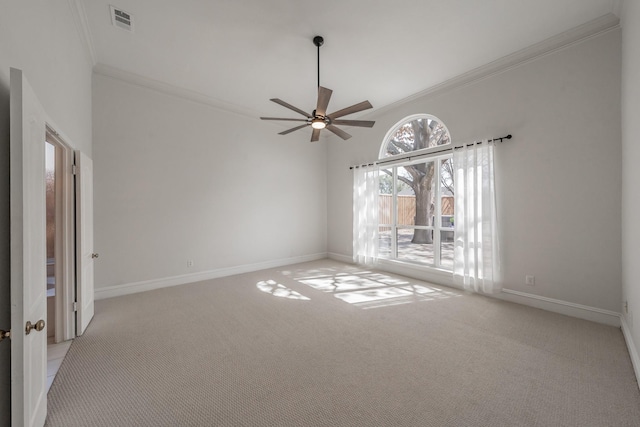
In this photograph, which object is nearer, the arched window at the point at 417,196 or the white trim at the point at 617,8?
the white trim at the point at 617,8

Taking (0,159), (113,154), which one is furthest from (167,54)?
(0,159)

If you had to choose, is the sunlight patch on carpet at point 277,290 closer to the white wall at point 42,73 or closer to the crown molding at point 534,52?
the white wall at point 42,73

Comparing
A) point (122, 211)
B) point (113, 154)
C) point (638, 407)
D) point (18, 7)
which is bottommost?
point (638, 407)

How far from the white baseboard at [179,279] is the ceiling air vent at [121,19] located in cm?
339

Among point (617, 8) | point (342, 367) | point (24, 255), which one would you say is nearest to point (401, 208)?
point (617, 8)

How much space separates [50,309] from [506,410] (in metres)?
4.19

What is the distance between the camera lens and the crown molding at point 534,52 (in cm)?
285

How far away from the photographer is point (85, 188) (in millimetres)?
2824

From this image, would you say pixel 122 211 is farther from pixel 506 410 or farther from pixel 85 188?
pixel 506 410

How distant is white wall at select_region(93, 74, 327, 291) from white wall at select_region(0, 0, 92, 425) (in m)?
0.53

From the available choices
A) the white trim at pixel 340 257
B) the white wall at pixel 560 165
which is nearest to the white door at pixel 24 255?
the white wall at pixel 560 165

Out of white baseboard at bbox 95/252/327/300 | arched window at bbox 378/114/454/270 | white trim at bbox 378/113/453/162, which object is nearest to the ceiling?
white trim at bbox 378/113/453/162

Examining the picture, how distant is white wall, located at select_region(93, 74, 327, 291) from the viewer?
12.6 feet

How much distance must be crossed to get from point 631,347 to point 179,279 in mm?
5543
